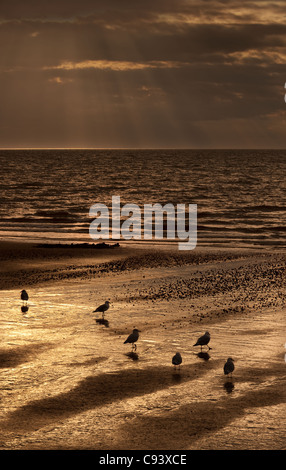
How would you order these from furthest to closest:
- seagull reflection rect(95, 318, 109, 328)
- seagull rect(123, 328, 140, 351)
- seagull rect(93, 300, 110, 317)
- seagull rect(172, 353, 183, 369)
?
seagull rect(93, 300, 110, 317) → seagull reflection rect(95, 318, 109, 328) → seagull rect(123, 328, 140, 351) → seagull rect(172, 353, 183, 369)

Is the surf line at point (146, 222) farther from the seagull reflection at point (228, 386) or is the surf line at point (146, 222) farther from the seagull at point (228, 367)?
the seagull reflection at point (228, 386)

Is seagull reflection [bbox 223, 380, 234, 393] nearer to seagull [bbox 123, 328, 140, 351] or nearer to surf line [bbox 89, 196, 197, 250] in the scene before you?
seagull [bbox 123, 328, 140, 351]

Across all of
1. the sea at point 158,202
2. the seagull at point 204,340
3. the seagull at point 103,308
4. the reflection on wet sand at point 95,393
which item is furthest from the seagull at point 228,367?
the sea at point 158,202

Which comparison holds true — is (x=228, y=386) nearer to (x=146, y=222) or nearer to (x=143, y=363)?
(x=143, y=363)

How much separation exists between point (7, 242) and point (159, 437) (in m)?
29.2

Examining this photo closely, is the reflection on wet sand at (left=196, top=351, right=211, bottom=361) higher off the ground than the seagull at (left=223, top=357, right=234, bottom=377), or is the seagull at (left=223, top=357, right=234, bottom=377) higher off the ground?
the reflection on wet sand at (left=196, top=351, right=211, bottom=361)

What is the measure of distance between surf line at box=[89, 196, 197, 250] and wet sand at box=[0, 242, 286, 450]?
1458cm

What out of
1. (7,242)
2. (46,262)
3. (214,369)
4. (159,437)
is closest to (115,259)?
(46,262)

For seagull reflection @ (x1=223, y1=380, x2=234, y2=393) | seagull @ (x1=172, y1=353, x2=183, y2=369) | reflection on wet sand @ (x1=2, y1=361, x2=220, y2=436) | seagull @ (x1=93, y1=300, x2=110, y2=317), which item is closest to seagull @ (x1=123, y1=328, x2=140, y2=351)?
reflection on wet sand @ (x1=2, y1=361, x2=220, y2=436)

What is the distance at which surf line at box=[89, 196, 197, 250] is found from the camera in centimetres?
4488

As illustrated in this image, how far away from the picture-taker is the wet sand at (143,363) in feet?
36.8

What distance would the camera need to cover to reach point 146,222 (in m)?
54.0

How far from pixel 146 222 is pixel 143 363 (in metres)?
39.2

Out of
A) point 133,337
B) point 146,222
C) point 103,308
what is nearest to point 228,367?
point 133,337
